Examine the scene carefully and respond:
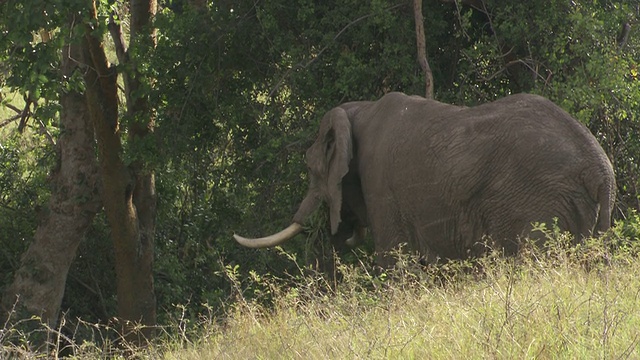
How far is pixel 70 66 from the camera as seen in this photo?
13281 mm

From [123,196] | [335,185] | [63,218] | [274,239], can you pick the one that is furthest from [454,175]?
[63,218]

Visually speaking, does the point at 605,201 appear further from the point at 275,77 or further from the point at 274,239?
the point at 275,77

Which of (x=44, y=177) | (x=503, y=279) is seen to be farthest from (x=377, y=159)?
(x=44, y=177)

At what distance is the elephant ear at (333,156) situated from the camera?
996 centimetres

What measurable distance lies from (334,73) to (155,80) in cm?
226

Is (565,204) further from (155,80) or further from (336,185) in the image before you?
(155,80)

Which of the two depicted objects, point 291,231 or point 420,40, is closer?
point 291,231

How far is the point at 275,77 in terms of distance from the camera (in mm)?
12055

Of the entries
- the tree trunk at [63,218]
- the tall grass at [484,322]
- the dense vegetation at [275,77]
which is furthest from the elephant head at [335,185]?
the tree trunk at [63,218]

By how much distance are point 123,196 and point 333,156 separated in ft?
11.5

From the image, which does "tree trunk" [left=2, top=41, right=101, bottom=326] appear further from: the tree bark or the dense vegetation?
the tree bark

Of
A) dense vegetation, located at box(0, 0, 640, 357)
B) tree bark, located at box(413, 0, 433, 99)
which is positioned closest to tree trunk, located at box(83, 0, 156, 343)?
dense vegetation, located at box(0, 0, 640, 357)

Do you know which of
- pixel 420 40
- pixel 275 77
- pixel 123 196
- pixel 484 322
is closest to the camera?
pixel 484 322

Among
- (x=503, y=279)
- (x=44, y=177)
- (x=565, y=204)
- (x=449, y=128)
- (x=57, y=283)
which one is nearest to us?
(x=503, y=279)
